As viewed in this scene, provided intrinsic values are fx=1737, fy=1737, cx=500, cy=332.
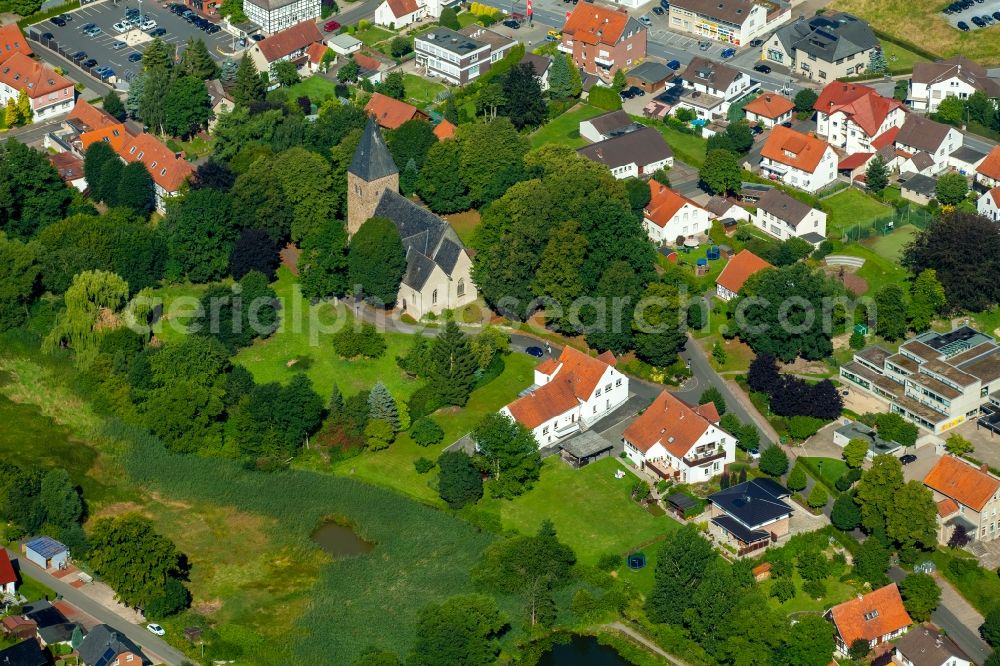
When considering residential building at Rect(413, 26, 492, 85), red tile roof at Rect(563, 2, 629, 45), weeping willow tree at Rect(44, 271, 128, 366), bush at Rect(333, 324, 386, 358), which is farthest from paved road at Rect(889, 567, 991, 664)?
residential building at Rect(413, 26, 492, 85)

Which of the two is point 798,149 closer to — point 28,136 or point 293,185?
point 293,185

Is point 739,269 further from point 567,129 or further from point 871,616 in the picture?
point 871,616

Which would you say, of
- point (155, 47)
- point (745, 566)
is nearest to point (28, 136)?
point (155, 47)

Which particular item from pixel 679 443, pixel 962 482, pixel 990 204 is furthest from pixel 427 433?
pixel 990 204

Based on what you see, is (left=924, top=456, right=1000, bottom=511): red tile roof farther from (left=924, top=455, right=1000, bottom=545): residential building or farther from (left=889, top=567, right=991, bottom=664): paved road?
(left=889, top=567, right=991, bottom=664): paved road

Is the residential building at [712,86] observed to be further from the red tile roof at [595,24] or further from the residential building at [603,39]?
the red tile roof at [595,24]

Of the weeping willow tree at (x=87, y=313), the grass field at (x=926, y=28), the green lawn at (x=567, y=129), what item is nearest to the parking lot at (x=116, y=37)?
the green lawn at (x=567, y=129)
